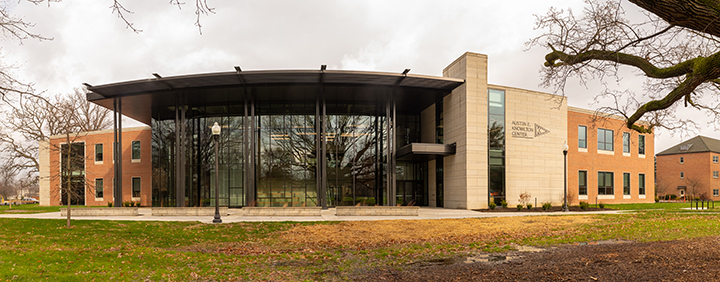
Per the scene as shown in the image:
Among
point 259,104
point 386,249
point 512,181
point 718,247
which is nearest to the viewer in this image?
point 718,247

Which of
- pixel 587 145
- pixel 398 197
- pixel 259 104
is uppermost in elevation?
pixel 259 104

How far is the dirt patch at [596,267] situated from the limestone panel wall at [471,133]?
18.6m

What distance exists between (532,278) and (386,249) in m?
4.84

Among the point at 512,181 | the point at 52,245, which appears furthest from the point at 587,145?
the point at 52,245

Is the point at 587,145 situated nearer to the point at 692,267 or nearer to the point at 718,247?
the point at 718,247

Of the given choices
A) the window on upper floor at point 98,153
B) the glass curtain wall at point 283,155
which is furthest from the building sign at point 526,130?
the window on upper floor at point 98,153

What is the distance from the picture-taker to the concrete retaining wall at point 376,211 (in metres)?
22.5

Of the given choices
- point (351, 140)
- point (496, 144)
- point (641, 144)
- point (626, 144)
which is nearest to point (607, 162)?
point (626, 144)

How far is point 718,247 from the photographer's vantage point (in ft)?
28.7

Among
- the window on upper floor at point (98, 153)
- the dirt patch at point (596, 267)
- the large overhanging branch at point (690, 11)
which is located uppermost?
the large overhanging branch at point (690, 11)

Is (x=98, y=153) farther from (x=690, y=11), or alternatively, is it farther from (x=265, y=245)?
(x=690, y=11)

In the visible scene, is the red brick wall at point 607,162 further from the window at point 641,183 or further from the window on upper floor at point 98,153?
the window on upper floor at point 98,153

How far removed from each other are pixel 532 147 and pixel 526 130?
1.37 m

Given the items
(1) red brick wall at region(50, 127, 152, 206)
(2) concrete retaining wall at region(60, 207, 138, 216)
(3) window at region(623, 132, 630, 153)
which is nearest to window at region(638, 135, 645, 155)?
(3) window at region(623, 132, 630, 153)
